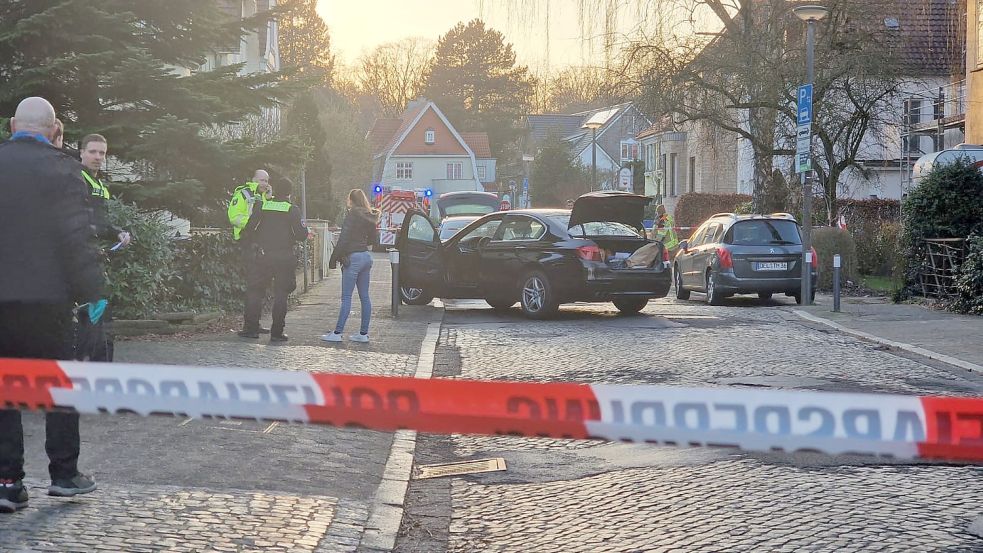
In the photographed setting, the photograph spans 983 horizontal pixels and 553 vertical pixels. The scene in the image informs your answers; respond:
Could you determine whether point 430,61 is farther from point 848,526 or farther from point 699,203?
point 848,526

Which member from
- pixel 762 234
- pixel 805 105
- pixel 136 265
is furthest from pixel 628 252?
pixel 136 265

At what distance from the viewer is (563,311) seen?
60.4 feet

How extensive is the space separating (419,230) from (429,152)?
8034 cm

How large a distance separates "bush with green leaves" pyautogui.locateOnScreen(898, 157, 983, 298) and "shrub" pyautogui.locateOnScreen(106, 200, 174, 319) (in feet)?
40.0

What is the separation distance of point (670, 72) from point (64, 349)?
22249mm

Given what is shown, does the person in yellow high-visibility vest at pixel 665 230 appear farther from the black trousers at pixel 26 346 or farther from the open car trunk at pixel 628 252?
the black trousers at pixel 26 346

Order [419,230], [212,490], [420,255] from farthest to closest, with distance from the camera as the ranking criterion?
1. [419,230]
2. [420,255]
3. [212,490]

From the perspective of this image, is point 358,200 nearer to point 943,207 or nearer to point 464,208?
point 943,207

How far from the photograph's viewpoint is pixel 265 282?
43.9 ft

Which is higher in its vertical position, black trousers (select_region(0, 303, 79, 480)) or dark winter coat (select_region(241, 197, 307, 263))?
dark winter coat (select_region(241, 197, 307, 263))

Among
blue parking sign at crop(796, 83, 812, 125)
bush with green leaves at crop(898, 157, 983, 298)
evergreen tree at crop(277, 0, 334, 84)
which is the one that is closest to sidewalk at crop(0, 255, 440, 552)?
blue parking sign at crop(796, 83, 812, 125)

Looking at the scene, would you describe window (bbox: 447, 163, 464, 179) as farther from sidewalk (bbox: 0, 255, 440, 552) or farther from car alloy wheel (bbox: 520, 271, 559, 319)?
sidewalk (bbox: 0, 255, 440, 552)

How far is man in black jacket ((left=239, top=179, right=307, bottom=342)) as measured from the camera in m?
13.2

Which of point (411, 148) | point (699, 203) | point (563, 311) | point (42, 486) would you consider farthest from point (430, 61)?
point (42, 486)
